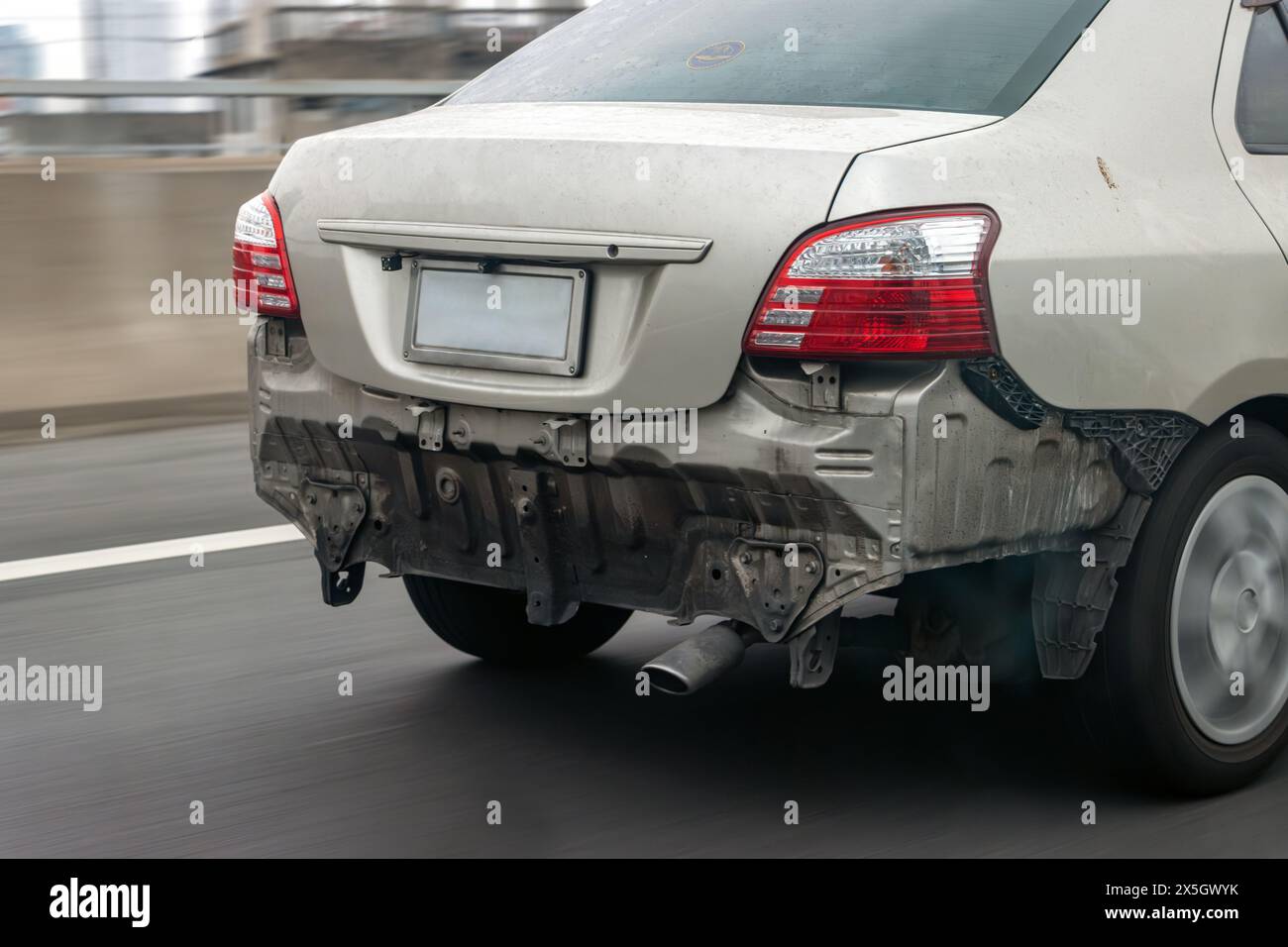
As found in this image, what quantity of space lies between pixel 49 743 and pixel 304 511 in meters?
0.86

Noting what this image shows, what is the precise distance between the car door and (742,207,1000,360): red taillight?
32.0 inches

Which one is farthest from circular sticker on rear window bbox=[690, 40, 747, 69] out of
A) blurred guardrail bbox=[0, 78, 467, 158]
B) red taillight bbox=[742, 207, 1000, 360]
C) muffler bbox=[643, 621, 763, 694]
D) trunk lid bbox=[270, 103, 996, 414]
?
blurred guardrail bbox=[0, 78, 467, 158]

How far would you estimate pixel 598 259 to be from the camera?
12.3ft

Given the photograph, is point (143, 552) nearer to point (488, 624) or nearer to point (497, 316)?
point (488, 624)

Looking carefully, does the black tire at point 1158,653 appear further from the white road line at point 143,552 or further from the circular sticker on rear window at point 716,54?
the white road line at point 143,552

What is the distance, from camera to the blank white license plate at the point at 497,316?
3.80 meters

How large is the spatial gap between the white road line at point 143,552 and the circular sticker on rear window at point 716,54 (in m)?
2.51

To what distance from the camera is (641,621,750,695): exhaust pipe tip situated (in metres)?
3.89

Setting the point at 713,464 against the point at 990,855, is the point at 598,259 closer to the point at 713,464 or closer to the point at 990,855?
the point at 713,464

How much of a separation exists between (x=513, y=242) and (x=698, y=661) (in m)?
0.88

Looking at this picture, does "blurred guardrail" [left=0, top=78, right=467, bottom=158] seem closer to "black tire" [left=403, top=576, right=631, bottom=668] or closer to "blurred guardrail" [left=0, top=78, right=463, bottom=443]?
"blurred guardrail" [left=0, top=78, right=463, bottom=443]

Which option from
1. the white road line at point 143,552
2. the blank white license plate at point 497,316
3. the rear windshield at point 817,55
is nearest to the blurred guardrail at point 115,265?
the white road line at point 143,552
